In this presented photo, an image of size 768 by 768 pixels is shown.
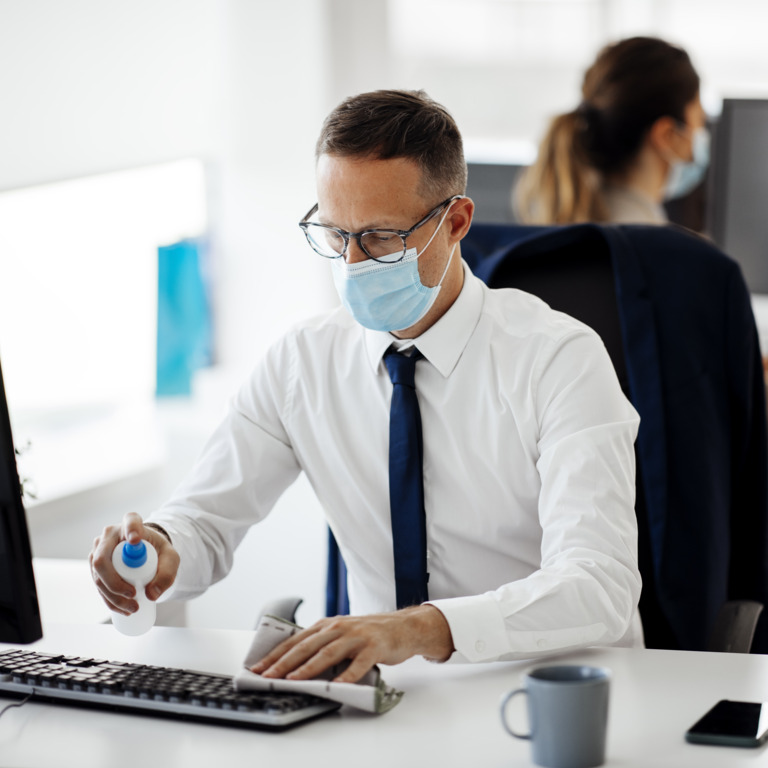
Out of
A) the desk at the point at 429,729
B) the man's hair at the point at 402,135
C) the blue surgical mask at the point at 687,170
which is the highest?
the man's hair at the point at 402,135

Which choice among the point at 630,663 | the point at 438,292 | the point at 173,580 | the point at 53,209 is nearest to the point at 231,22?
the point at 53,209

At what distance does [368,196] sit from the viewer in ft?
4.90

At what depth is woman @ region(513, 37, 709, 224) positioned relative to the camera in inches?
104

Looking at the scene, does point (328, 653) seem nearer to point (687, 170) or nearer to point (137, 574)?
point (137, 574)

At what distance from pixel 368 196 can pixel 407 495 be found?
41 cm

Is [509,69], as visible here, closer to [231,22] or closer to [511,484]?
[231,22]

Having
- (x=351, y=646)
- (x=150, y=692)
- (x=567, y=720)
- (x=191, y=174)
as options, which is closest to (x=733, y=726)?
(x=567, y=720)

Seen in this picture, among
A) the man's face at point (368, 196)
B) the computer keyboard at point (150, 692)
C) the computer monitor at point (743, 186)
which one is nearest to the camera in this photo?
the computer keyboard at point (150, 692)

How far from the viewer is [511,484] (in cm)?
157

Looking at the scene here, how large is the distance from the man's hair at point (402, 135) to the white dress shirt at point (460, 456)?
0.18 meters

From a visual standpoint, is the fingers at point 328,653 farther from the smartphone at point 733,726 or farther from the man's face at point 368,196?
the man's face at point 368,196

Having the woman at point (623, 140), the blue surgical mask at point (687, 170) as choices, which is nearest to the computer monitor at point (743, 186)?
the blue surgical mask at point (687, 170)

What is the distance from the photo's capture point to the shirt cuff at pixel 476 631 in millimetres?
1240

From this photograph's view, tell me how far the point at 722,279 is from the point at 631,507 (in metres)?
0.51
